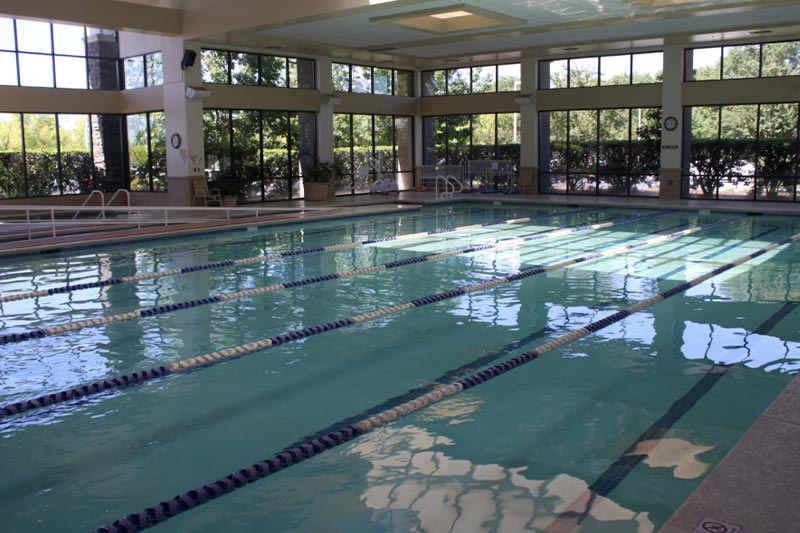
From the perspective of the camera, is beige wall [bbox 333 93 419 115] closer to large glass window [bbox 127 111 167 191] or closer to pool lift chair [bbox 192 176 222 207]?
large glass window [bbox 127 111 167 191]

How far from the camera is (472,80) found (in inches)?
918

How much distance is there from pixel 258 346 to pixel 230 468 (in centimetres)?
224

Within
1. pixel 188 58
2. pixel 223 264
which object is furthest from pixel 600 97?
pixel 223 264

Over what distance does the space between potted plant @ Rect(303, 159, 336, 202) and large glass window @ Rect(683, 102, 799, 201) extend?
30.6 feet

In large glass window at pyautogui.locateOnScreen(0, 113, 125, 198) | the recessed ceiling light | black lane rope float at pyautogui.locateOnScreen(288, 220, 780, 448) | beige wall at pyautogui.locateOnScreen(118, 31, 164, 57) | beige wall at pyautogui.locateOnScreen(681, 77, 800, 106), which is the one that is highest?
beige wall at pyautogui.locateOnScreen(118, 31, 164, 57)

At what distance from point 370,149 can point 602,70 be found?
7.10 metres

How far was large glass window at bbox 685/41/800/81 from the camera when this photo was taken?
17984 mm

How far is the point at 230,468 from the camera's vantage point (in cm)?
396

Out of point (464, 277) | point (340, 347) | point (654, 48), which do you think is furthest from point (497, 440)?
point (654, 48)

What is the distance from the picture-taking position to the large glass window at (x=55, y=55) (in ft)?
58.3

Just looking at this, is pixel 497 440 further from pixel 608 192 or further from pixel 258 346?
pixel 608 192

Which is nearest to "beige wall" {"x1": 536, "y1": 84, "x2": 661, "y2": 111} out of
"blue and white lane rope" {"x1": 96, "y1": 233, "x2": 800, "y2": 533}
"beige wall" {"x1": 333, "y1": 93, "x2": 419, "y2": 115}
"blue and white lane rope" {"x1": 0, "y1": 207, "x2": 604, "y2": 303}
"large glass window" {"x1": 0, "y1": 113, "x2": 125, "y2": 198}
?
"beige wall" {"x1": 333, "y1": 93, "x2": 419, "y2": 115}

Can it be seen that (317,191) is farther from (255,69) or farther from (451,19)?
(451,19)

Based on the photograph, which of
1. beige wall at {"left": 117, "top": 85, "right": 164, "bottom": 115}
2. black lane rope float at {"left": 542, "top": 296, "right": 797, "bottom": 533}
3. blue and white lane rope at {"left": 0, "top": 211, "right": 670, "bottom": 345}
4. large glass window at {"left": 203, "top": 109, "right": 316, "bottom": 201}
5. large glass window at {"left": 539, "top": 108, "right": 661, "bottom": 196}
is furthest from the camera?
large glass window at {"left": 539, "top": 108, "right": 661, "bottom": 196}
